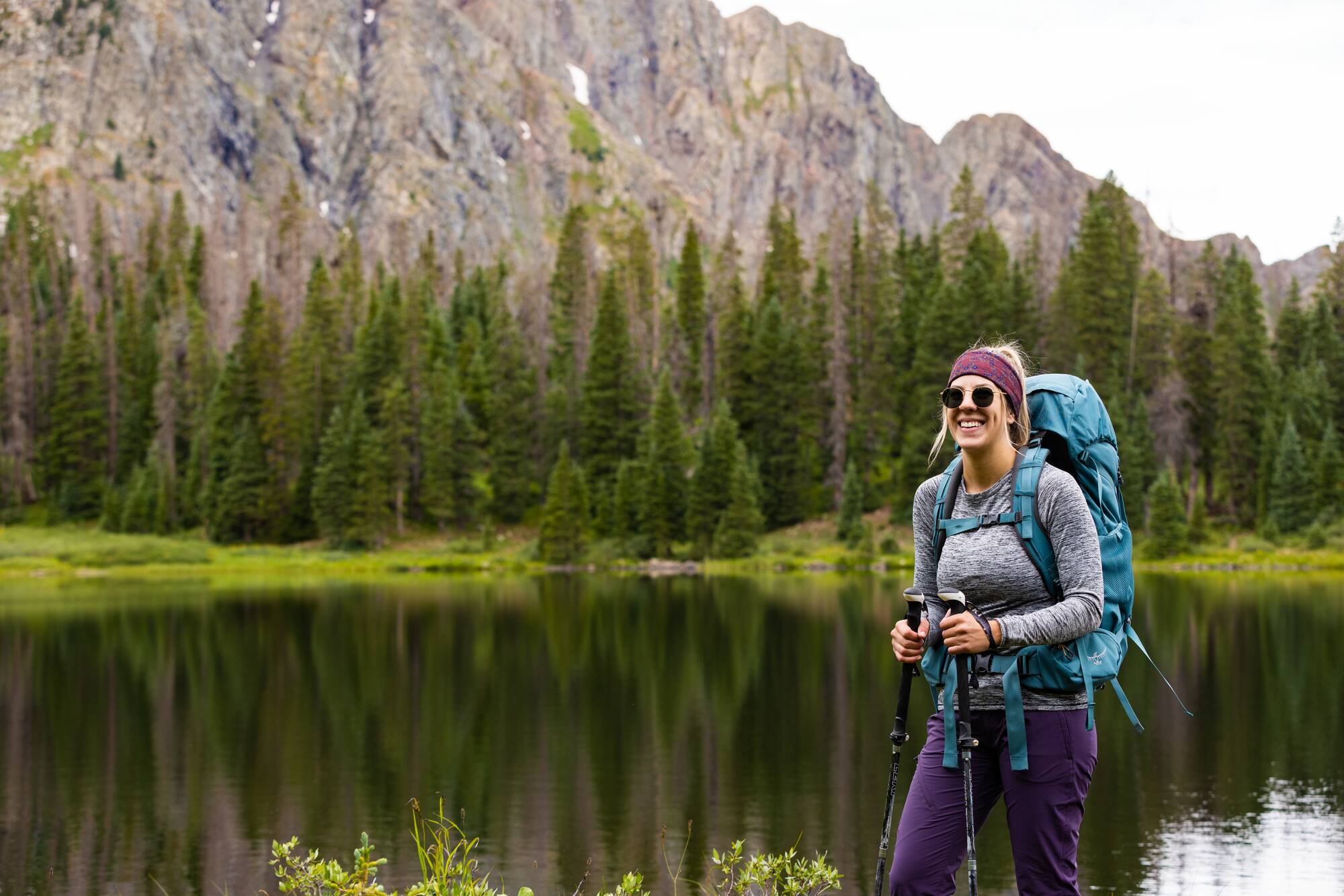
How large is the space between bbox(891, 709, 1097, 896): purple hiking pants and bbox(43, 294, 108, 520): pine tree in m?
94.2

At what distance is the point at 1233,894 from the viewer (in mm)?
13242

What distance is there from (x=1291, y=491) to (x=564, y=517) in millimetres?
38564

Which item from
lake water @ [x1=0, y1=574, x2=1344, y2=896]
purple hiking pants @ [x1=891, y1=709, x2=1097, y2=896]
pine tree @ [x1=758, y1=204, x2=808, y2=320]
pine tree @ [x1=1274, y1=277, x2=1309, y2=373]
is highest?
pine tree @ [x1=758, y1=204, x2=808, y2=320]

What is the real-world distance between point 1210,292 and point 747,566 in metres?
34.8

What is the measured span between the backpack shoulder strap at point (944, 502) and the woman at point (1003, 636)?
3 centimetres

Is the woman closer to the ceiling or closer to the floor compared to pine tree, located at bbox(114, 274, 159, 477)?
closer to the floor

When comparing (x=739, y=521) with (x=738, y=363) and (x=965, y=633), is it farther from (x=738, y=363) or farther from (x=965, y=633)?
(x=965, y=633)

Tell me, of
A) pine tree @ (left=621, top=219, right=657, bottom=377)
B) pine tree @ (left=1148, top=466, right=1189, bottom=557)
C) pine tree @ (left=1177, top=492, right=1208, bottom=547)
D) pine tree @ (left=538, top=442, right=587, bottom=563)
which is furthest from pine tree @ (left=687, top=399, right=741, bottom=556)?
pine tree @ (left=621, top=219, right=657, bottom=377)

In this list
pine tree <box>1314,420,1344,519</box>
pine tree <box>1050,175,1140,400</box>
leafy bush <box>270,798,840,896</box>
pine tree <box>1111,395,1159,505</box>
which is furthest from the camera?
pine tree <box>1050,175,1140,400</box>

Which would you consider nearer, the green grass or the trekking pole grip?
the trekking pole grip

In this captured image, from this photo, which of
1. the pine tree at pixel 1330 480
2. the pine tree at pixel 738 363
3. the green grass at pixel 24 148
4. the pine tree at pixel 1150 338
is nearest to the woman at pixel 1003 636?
the pine tree at pixel 1330 480

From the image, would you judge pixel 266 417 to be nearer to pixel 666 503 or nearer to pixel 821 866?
pixel 666 503

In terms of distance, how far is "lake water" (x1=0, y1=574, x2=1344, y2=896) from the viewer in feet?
50.0

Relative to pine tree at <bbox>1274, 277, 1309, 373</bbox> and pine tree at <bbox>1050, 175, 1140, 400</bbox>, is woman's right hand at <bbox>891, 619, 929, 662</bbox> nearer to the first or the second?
pine tree at <bbox>1050, 175, 1140, 400</bbox>
